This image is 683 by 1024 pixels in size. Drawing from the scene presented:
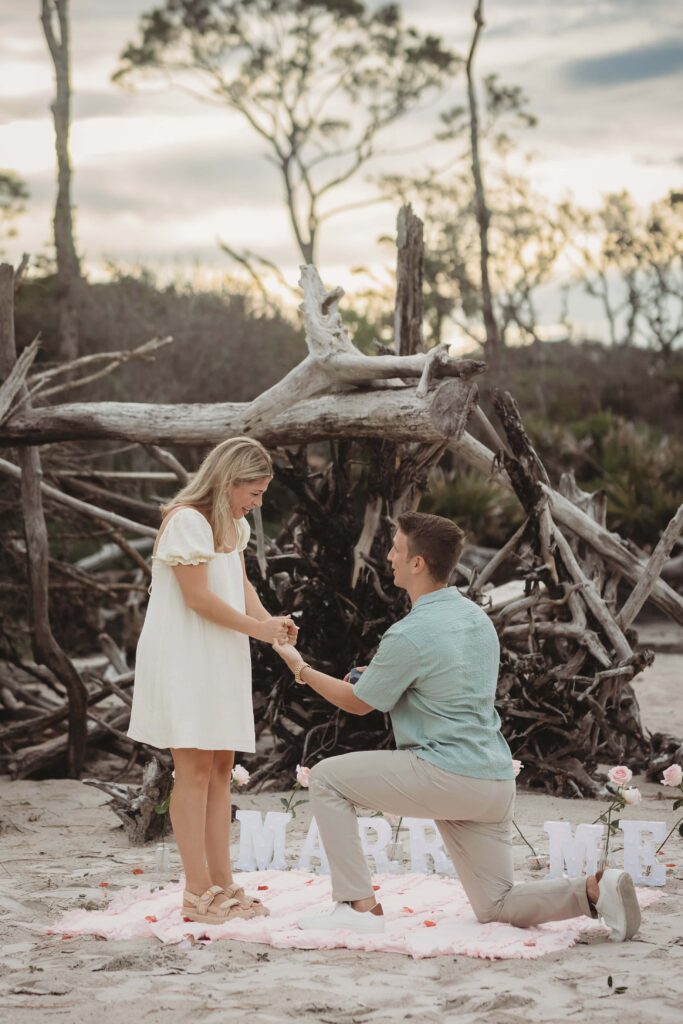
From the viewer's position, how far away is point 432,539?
4.11m

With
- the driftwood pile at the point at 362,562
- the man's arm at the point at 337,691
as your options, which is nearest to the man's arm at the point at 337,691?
the man's arm at the point at 337,691

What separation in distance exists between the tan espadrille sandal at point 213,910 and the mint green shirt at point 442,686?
2.63ft

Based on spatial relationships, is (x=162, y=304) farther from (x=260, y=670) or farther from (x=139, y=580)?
(x=260, y=670)

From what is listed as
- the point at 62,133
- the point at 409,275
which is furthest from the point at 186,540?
the point at 62,133

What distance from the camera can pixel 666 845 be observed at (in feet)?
17.9

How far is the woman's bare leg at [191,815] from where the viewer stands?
4.32 metres

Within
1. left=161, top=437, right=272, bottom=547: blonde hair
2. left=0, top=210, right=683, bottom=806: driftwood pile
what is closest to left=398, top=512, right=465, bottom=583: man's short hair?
left=161, top=437, right=272, bottom=547: blonde hair

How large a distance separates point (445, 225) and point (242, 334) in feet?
40.5

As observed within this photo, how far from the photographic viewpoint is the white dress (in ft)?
14.1

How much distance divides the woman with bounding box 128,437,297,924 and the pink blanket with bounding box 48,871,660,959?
0.12 metres

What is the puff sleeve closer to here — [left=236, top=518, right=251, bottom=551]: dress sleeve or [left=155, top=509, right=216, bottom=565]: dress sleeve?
[left=236, top=518, right=251, bottom=551]: dress sleeve

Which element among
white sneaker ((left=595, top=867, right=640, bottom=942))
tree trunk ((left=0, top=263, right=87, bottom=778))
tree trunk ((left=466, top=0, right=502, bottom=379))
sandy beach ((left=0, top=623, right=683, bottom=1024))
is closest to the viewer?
sandy beach ((left=0, top=623, right=683, bottom=1024))

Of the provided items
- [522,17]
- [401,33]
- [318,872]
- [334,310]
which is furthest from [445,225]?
[318,872]

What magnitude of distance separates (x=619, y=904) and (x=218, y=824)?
135 centimetres
